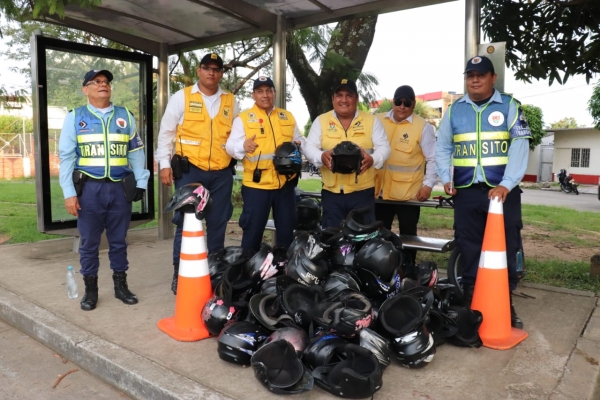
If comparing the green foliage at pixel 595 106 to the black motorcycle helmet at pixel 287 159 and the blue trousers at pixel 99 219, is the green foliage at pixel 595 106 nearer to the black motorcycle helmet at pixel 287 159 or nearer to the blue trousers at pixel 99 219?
the black motorcycle helmet at pixel 287 159

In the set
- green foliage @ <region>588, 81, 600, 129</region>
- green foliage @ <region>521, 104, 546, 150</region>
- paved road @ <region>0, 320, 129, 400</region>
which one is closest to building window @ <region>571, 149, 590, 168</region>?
green foliage @ <region>521, 104, 546, 150</region>

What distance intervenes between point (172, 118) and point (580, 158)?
36045mm

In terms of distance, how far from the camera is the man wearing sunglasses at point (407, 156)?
4.98 metres

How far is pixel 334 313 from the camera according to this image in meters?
2.99

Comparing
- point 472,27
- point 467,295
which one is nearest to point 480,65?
point 472,27

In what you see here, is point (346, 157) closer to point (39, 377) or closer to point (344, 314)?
point (344, 314)

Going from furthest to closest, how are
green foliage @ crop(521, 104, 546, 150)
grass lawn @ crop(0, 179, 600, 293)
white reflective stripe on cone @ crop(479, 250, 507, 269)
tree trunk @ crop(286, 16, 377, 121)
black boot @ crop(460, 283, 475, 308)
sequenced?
1. green foliage @ crop(521, 104, 546, 150)
2. tree trunk @ crop(286, 16, 377, 121)
3. grass lawn @ crop(0, 179, 600, 293)
4. black boot @ crop(460, 283, 475, 308)
5. white reflective stripe on cone @ crop(479, 250, 507, 269)

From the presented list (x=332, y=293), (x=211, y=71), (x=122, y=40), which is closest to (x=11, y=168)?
(x=122, y=40)

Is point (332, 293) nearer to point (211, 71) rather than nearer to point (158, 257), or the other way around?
point (211, 71)

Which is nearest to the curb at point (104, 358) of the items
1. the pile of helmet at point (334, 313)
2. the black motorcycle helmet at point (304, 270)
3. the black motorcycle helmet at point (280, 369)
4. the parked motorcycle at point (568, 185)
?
the black motorcycle helmet at point (280, 369)

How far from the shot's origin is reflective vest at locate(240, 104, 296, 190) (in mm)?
4453

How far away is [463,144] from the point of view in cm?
380

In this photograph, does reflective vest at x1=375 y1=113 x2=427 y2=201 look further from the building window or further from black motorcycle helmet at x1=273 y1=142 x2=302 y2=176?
the building window

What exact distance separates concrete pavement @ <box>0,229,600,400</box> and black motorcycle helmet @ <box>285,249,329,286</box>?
2.31 feet
